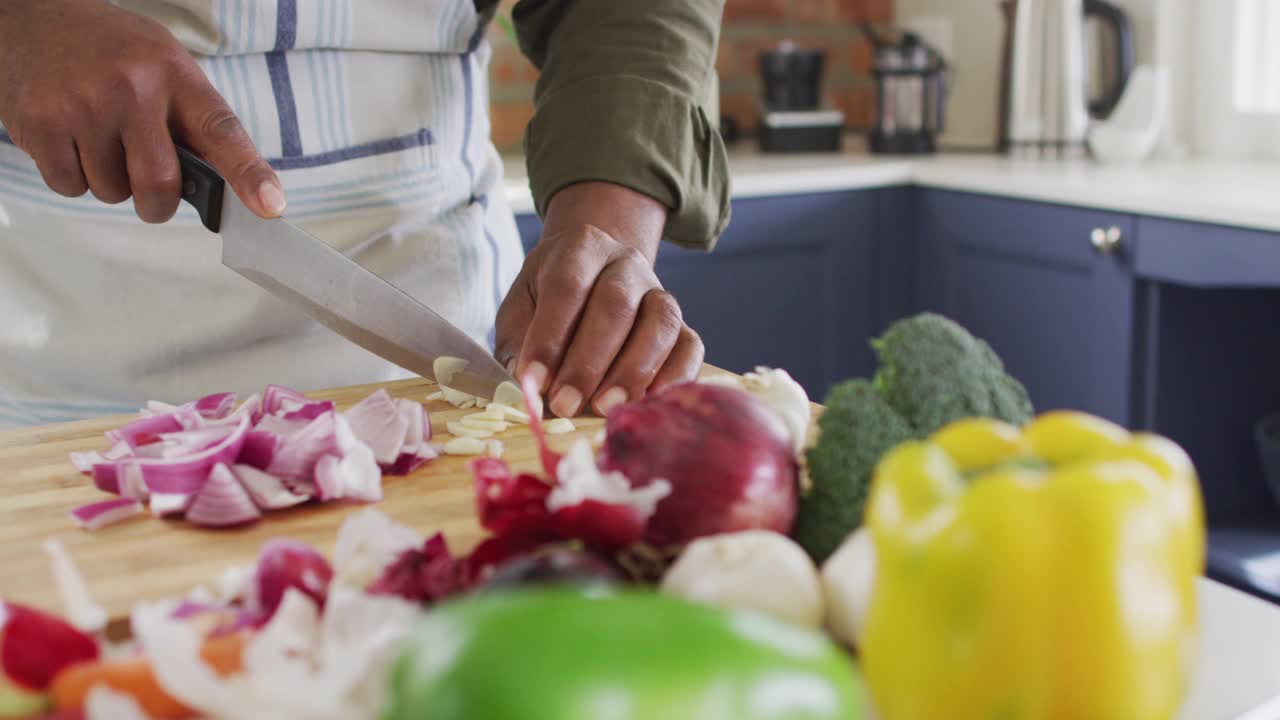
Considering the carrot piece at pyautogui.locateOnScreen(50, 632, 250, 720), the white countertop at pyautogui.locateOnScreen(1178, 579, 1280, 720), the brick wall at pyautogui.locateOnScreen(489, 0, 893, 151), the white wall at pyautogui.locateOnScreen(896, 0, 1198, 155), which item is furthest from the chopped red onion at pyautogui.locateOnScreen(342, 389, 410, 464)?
the white wall at pyautogui.locateOnScreen(896, 0, 1198, 155)

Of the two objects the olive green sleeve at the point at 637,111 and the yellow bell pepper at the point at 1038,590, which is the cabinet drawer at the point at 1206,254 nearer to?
the olive green sleeve at the point at 637,111

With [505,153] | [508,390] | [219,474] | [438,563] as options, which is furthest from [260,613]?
[505,153]

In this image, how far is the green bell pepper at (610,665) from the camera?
339mm

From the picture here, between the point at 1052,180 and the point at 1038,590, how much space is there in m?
1.78

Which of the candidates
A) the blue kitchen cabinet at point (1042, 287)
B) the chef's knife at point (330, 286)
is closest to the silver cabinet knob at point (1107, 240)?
the blue kitchen cabinet at point (1042, 287)

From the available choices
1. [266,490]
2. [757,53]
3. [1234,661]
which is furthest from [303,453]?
[757,53]

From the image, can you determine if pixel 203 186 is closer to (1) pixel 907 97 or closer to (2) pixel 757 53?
(1) pixel 907 97

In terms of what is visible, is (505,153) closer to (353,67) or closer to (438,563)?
(353,67)

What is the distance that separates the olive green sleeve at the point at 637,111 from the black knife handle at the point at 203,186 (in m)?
0.35

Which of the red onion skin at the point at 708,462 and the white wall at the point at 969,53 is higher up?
the white wall at the point at 969,53

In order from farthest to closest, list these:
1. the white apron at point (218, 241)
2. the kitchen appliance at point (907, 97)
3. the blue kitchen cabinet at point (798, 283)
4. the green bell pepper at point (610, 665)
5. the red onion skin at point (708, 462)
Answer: the kitchen appliance at point (907, 97), the blue kitchen cabinet at point (798, 283), the white apron at point (218, 241), the red onion skin at point (708, 462), the green bell pepper at point (610, 665)

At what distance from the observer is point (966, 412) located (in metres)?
0.58

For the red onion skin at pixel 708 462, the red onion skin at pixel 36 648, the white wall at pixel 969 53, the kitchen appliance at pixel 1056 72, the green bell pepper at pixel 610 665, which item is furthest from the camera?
the white wall at pixel 969 53

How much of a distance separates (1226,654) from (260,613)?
15.4 inches
